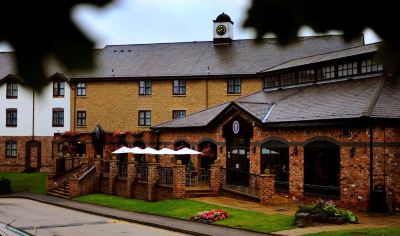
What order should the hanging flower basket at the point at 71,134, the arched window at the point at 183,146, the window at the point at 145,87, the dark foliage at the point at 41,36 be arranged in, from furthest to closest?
the window at the point at 145,87, the hanging flower basket at the point at 71,134, the arched window at the point at 183,146, the dark foliage at the point at 41,36

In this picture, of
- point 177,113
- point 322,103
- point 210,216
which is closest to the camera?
point 210,216

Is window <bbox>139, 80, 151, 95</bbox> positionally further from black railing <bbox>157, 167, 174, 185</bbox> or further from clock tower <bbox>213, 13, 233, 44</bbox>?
A: black railing <bbox>157, 167, 174, 185</bbox>

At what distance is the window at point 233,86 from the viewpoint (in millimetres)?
43278

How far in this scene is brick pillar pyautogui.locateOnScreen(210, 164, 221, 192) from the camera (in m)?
27.9

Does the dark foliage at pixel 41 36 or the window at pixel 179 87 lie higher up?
the window at pixel 179 87

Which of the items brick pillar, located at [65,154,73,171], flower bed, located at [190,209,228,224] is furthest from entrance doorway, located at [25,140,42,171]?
flower bed, located at [190,209,228,224]

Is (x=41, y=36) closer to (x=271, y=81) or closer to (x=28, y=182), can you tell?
(x=271, y=81)

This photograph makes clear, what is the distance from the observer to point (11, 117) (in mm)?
50219

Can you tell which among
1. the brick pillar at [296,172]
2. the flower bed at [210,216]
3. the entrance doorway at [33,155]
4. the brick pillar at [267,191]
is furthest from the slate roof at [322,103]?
the entrance doorway at [33,155]

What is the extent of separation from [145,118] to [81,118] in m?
6.12

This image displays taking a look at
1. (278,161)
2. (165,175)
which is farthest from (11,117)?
(278,161)

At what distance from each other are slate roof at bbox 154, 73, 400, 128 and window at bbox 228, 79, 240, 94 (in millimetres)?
8498

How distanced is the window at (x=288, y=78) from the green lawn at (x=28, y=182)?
1910cm

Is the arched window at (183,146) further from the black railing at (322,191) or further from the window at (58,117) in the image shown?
the window at (58,117)
